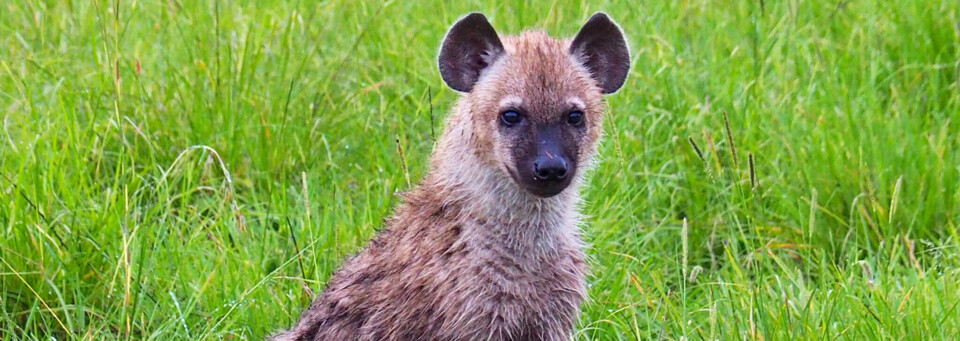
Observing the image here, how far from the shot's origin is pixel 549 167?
3727 millimetres

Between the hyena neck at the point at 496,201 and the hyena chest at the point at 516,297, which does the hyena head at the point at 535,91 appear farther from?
the hyena chest at the point at 516,297

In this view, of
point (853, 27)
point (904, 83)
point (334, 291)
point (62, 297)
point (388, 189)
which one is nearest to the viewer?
point (334, 291)

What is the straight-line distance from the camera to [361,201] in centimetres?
545

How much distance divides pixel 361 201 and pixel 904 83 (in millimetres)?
2655

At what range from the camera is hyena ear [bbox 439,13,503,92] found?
4.09 metres

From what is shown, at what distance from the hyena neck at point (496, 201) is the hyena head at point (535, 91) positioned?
0.13ft

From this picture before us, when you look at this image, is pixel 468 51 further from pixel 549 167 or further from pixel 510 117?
pixel 549 167

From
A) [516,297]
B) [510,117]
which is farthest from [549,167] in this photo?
[516,297]

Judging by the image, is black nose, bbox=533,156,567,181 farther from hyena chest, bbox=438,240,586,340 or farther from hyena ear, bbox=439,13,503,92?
hyena ear, bbox=439,13,503,92

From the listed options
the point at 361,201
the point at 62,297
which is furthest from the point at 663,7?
the point at 62,297

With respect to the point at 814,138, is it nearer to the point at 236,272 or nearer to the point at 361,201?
the point at 361,201

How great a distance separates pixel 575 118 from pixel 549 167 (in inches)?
11.4

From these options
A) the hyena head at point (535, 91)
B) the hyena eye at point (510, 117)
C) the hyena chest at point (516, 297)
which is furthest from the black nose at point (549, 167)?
the hyena chest at point (516, 297)

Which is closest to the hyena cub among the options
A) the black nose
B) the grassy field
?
the black nose
